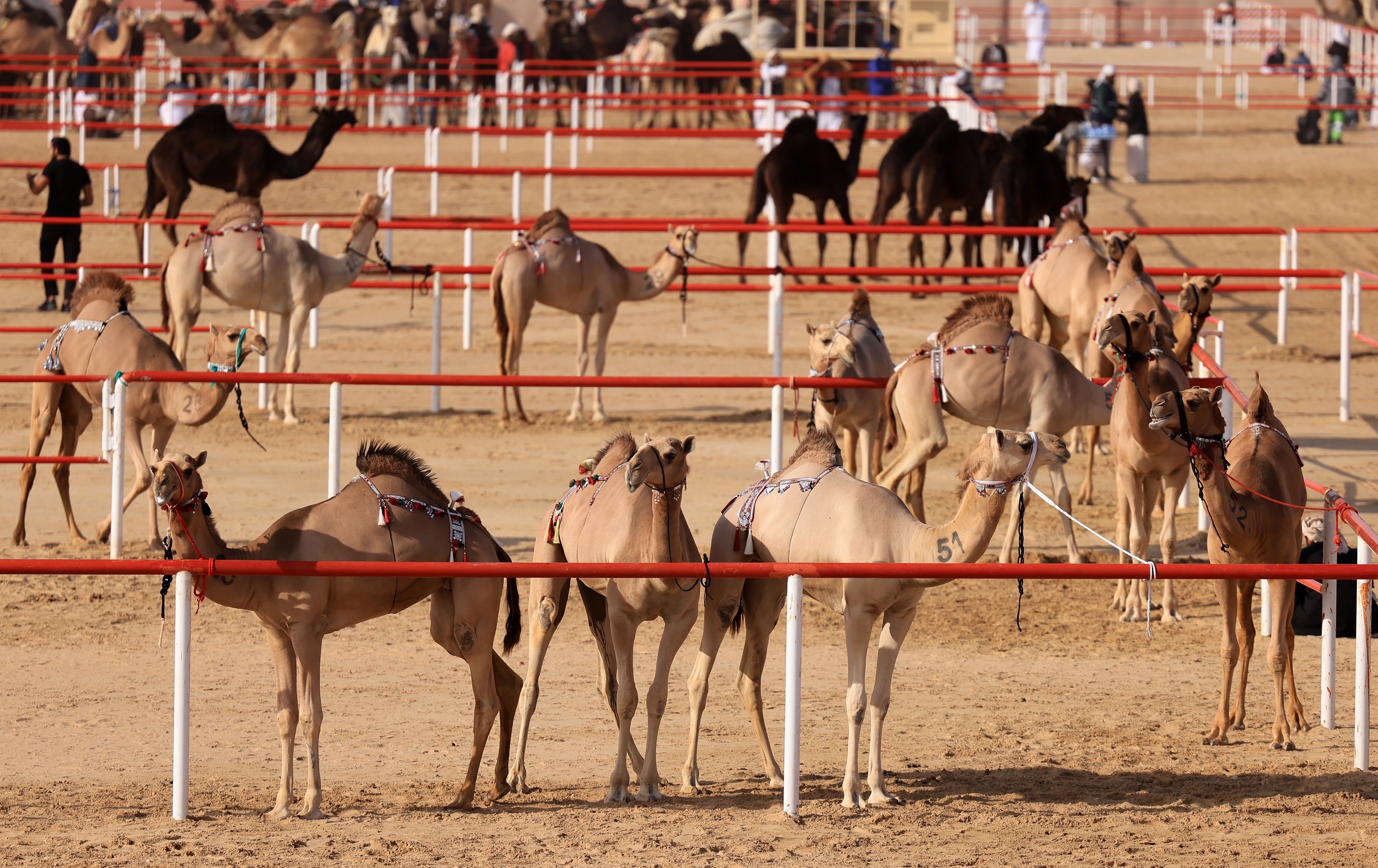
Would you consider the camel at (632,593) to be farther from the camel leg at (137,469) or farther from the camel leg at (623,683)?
the camel leg at (137,469)

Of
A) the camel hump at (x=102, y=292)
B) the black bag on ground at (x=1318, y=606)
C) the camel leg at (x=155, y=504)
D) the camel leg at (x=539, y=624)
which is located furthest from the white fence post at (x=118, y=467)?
the black bag on ground at (x=1318, y=606)

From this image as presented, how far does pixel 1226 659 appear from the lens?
7410mm

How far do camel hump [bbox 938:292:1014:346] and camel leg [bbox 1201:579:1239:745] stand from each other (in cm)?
301

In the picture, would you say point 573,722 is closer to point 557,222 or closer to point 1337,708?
point 1337,708

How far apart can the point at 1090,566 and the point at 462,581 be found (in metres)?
2.20

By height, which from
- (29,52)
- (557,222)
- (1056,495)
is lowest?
(1056,495)

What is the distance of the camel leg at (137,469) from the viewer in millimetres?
10102

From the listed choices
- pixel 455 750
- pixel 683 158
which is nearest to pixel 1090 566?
pixel 455 750

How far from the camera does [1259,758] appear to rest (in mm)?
7051

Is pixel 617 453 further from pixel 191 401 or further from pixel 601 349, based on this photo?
pixel 601 349

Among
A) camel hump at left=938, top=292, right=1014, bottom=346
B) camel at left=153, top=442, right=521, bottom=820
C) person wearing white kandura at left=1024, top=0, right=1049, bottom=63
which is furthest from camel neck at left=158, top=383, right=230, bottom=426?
person wearing white kandura at left=1024, top=0, right=1049, bottom=63

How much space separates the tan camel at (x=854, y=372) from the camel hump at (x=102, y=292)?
4271 millimetres

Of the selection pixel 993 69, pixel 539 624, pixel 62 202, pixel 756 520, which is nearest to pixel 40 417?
pixel 539 624

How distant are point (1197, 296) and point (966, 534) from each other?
519cm
